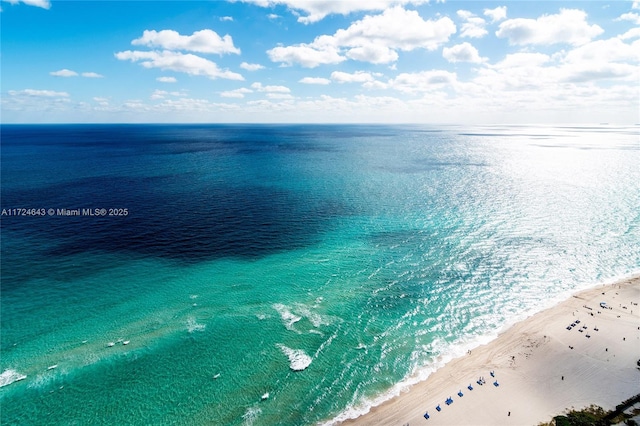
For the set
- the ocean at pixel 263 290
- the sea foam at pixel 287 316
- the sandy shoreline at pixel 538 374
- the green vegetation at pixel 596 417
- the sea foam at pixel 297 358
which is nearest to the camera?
the green vegetation at pixel 596 417

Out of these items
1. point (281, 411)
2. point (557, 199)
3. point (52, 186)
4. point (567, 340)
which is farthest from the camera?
point (52, 186)

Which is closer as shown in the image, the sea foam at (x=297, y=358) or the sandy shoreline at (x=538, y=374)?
the sandy shoreline at (x=538, y=374)

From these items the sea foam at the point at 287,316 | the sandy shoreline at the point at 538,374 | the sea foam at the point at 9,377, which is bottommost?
the sandy shoreline at the point at 538,374

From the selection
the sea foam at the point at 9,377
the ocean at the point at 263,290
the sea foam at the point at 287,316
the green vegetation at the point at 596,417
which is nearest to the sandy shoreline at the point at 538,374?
the green vegetation at the point at 596,417

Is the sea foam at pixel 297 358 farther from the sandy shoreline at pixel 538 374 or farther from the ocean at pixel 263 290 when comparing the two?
the sandy shoreline at pixel 538 374

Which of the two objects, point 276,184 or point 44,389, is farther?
point 276,184

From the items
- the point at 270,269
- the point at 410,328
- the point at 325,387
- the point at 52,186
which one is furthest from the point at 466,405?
the point at 52,186

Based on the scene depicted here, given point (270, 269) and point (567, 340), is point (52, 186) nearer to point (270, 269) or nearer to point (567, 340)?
point (270, 269)
